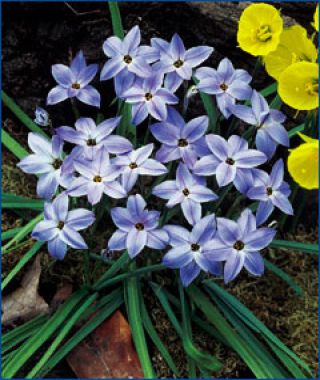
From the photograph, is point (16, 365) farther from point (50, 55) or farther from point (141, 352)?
point (50, 55)

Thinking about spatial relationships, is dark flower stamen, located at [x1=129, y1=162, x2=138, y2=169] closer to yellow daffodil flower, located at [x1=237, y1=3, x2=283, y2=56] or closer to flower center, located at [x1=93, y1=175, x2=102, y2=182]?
flower center, located at [x1=93, y1=175, x2=102, y2=182]

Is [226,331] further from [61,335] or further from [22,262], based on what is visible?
[22,262]

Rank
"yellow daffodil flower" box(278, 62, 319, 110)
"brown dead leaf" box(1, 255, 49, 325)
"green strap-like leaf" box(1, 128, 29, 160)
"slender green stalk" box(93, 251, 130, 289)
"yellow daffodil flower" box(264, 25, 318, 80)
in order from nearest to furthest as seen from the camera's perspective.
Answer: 1. "yellow daffodil flower" box(278, 62, 319, 110)
2. "yellow daffodil flower" box(264, 25, 318, 80)
3. "slender green stalk" box(93, 251, 130, 289)
4. "brown dead leaf" box(1, 255, 49, 325)
5. "green strap-like leaf" box(1, 128, 29, 160)

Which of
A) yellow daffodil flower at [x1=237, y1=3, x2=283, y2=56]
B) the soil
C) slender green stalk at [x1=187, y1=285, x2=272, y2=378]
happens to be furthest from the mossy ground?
yellow daffodil flower at [x1=237, y1=3, x2=283, y2=56]

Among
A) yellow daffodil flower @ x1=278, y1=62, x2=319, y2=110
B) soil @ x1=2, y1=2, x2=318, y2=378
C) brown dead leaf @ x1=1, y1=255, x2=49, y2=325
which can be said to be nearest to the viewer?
yellow daffodil flower @ x1=278, y1=62, x2=319, y2=110

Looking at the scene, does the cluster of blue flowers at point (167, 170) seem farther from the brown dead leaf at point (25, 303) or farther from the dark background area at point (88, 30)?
the dark background area at point (88, 30)

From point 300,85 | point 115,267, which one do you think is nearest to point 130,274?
point 115,267
